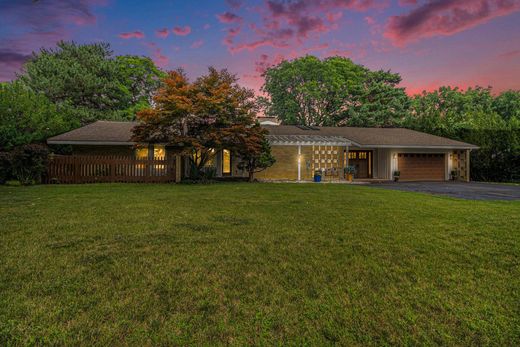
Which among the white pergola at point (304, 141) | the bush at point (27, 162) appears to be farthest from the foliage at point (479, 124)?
the bush at point (27, 162)

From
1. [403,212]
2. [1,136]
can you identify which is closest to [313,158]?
[403,212]

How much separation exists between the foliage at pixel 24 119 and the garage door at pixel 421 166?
79.0 feet

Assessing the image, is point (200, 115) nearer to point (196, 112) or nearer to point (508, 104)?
point (196, 112)

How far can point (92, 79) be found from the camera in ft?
91.1

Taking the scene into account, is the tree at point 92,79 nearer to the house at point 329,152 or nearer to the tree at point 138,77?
the tree at point 138,77

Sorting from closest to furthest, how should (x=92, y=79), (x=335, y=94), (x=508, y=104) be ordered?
(x=92, y=79)
(x=335, y=94)
(x=508, y=104)

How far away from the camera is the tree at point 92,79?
2696 centimetres

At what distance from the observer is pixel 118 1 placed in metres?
14.8

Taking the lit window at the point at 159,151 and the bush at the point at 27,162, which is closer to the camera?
the bush at the point at 27,162

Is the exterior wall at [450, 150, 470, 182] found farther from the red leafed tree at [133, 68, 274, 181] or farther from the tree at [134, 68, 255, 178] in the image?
the tree at [134, 68, 255, 178]

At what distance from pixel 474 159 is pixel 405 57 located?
9.12 m

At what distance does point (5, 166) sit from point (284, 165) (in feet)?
49.0

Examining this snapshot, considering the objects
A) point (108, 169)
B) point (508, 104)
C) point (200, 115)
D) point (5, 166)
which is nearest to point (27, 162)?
point (5, 166)

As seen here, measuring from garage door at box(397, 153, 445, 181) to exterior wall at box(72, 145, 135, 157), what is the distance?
1913cm
